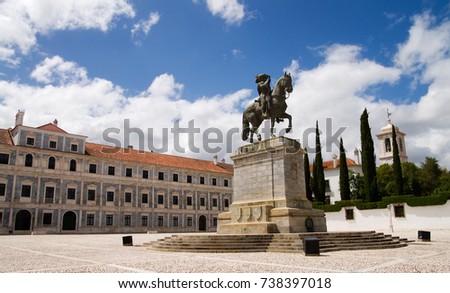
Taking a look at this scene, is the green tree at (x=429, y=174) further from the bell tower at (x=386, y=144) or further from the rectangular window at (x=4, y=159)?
the rectangular window at (x=4, y=159)

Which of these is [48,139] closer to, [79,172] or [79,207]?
[79,172]

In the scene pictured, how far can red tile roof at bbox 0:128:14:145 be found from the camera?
42.2 m

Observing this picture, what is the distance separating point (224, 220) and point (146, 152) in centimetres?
4033

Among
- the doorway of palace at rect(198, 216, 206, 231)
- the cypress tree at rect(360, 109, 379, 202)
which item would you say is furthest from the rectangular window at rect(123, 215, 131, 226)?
the cypress tree at rect(360, 109, 379, 202)

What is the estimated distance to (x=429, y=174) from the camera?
55438 millimetres

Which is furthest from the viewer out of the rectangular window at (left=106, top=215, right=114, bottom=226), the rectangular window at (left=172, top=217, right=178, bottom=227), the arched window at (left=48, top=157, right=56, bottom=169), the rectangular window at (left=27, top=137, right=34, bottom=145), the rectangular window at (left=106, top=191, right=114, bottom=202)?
the rectangular window at (left=172, top=217, right=178, bottom=227)

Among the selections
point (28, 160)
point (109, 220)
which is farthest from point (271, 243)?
point (28, 160)

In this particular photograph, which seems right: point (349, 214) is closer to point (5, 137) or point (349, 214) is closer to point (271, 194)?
point (271, 194)

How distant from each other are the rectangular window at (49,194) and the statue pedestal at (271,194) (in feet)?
A: 106

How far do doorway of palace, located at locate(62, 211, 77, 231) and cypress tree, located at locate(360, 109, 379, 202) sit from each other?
3459 cm

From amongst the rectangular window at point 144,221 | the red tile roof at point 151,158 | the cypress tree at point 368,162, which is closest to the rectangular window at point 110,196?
the red tile roof at point 151,158

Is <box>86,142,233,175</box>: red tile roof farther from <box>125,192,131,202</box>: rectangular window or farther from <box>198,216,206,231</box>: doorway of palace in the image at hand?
<box>198,216,206,231</box>: doorway of palace

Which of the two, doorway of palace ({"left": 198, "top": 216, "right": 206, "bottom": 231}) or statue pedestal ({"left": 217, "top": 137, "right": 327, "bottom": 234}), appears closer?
statue pedestal ({"left": 217, "top": 137, "right": 327, "bottom": 234})

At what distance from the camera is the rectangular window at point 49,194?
43.0 meters
